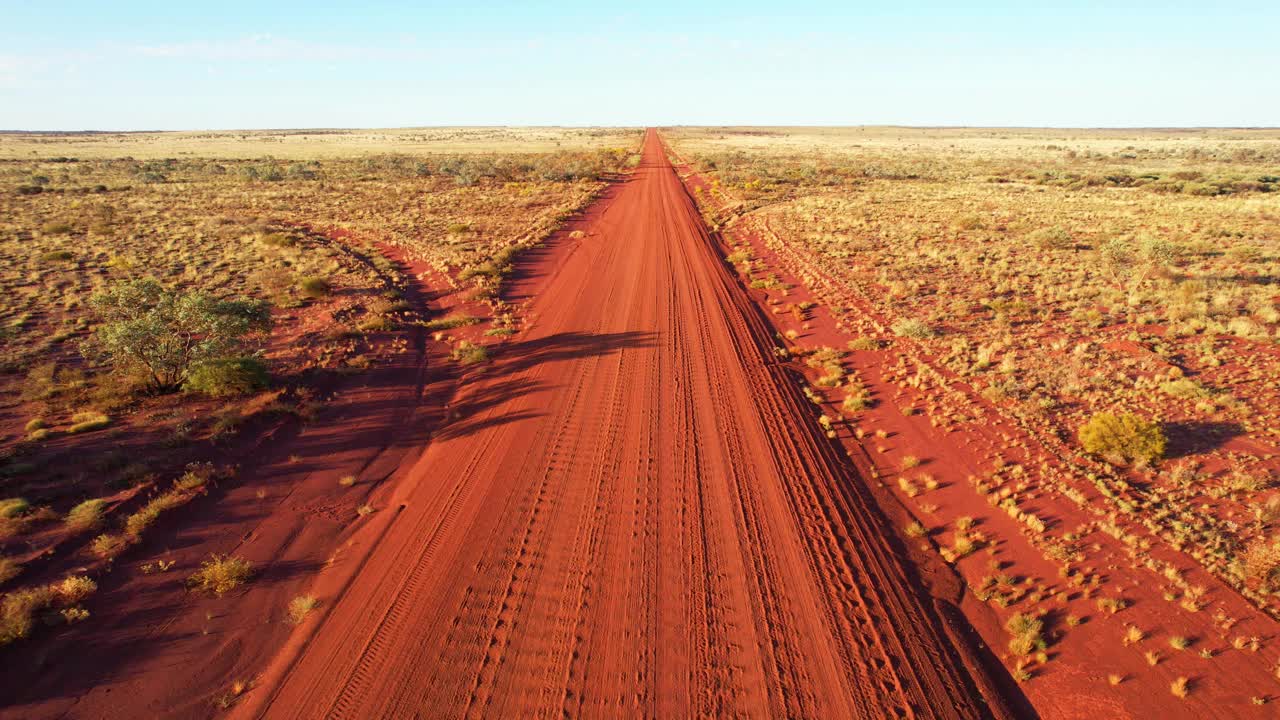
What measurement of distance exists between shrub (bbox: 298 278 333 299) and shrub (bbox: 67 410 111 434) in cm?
841

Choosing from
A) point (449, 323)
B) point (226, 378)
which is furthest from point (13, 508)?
point (449, 323)

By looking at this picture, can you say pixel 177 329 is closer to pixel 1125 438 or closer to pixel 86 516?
pixel 86 516

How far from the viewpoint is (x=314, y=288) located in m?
18.7

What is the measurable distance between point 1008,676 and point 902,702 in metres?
1.50

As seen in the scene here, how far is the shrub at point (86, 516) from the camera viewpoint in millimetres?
7965

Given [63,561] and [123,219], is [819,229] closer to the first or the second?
[63,561]

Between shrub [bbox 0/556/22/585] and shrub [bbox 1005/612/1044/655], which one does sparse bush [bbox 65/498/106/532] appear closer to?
shrub [bbox 0/556/22/585]

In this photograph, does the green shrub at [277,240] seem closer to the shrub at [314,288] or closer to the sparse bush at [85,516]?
the shrub at [314,288]

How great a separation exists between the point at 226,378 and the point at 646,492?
33.4 ft

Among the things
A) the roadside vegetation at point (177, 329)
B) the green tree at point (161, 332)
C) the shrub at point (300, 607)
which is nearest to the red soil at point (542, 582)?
the shrub at point (300, 607)

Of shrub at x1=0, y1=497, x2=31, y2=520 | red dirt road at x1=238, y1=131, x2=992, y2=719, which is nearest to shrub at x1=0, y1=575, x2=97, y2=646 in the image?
shrub at x1=0, y1=497, x2=31, y2=520

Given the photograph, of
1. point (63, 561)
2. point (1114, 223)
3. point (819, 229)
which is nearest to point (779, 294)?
point (819, 229)

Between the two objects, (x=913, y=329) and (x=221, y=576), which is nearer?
(x=221, y=576)

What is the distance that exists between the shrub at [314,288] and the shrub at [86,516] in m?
11.7
